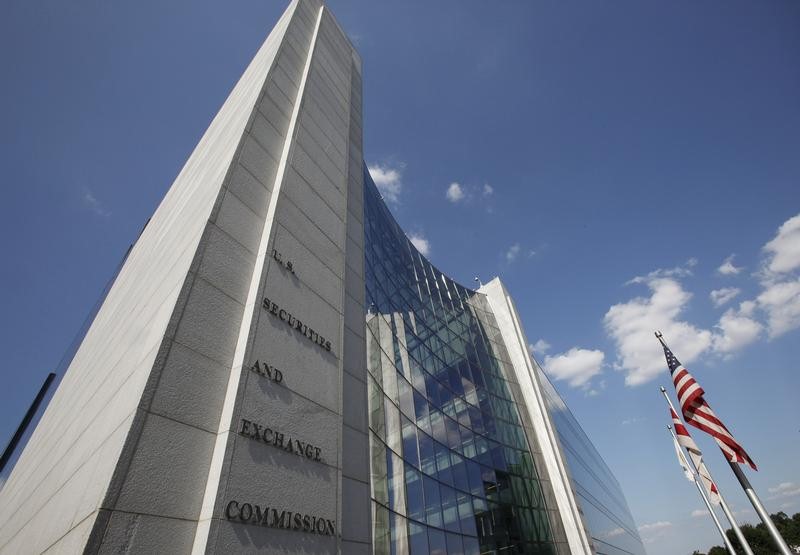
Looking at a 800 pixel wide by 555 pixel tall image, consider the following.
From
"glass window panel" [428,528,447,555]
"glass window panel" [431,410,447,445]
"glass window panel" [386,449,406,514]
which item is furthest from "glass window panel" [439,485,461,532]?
"glass window panel" [386,449,406,514]

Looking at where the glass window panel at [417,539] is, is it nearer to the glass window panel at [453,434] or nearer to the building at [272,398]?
the building at [272,398]

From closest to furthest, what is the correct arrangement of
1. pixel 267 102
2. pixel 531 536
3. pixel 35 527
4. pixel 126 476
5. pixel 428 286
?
pixel 126 476
pixel 35 527
pixel 267 102
pixel 531 536
pixel 428 286

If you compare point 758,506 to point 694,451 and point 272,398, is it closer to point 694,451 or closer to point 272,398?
point 694,451

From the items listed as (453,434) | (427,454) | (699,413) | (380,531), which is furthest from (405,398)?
(699,413)

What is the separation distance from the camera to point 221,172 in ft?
32.4

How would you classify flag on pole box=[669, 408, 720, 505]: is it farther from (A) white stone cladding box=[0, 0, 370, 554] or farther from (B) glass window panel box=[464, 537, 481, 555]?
(A) white stone cladding box=[0, 0, 370, 554]

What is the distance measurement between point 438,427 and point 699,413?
1152cm

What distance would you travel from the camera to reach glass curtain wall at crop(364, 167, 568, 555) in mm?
14578

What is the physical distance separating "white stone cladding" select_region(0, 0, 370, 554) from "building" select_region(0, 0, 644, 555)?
0.03 m

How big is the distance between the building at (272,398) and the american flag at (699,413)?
9.03 meters

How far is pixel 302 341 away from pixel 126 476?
3.96 m

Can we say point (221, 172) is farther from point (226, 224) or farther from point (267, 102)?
point (267, 102)

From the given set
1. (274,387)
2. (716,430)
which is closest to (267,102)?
(274,387)

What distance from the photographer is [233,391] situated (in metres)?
6.63
